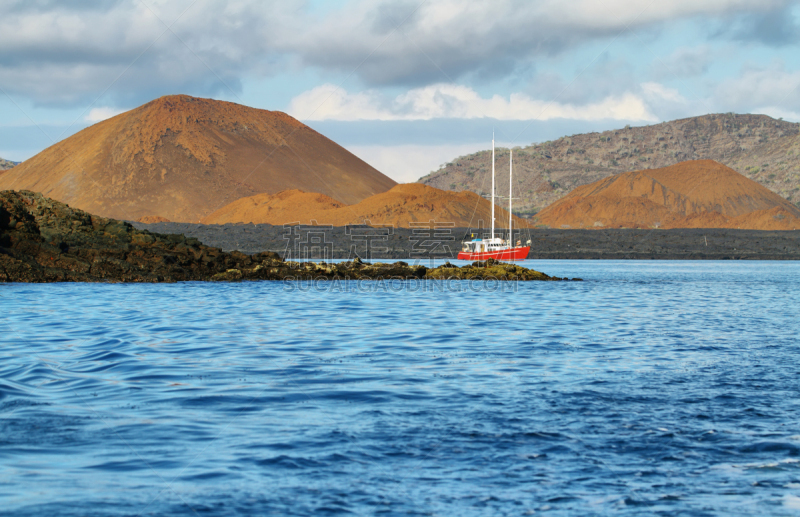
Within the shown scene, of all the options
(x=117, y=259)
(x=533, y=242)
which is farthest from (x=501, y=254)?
(x=117, y=259)

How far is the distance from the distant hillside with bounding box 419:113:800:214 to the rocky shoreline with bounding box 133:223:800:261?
76.4 meters

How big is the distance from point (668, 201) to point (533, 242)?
58.4 metres

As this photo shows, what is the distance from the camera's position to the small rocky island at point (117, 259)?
3244 cm

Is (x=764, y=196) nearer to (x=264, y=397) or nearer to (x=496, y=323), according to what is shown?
(x=496, y=323)

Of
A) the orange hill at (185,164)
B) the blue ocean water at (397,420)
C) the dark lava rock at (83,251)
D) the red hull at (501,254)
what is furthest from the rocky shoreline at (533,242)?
the blue ocean water at (397,420)

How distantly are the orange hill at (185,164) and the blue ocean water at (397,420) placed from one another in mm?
125917

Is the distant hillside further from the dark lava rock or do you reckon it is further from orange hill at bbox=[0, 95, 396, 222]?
the dark lava rock

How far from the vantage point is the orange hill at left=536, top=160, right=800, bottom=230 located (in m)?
120

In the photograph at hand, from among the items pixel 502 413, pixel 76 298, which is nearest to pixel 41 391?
pixel 502 413

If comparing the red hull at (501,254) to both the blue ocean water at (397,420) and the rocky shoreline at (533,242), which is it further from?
the blue ocean water at (397,420)

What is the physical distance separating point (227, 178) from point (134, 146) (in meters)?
21.8

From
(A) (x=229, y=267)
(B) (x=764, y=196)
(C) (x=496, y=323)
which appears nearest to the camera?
(C) (x=496, y=323)

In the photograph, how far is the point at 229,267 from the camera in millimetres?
A: 39312

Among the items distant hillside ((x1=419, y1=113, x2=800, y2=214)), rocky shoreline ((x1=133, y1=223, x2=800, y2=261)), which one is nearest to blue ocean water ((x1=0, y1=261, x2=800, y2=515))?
rocky shoreline ((x1=133, y1=223, x2=800, y2=261))
